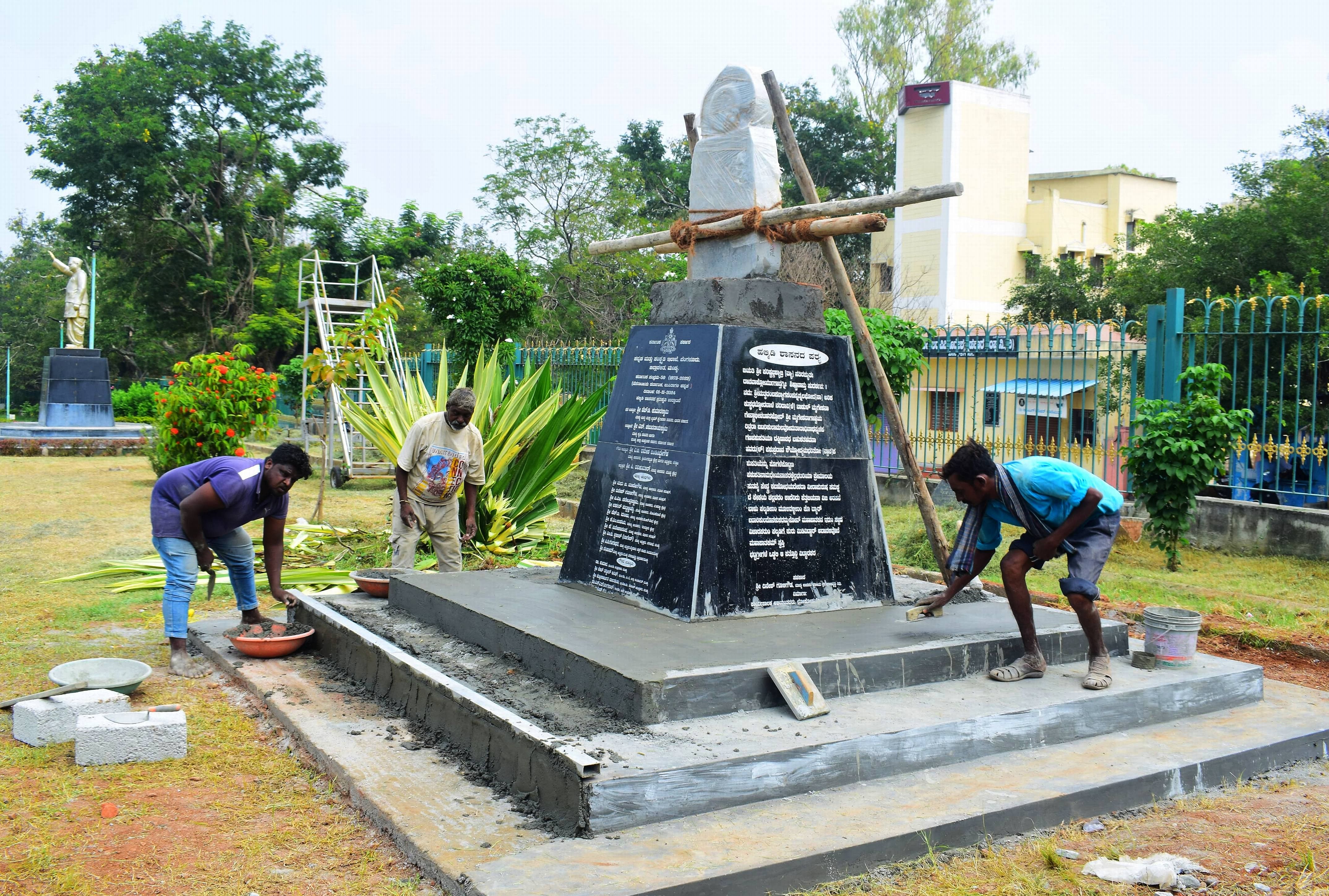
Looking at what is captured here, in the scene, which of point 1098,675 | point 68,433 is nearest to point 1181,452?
point 1098,675

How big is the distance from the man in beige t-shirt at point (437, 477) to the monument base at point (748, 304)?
181 centimetres

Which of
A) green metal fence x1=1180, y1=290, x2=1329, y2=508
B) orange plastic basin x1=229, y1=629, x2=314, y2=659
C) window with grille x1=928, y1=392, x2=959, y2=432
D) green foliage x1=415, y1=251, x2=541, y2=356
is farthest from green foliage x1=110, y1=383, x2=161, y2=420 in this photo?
green metal fence x1=1180, y1=290, x2=1329, y2=508

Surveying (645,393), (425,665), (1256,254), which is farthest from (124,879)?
(1256,254)

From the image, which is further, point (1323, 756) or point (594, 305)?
point (594, 305)

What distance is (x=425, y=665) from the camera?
15.1ft

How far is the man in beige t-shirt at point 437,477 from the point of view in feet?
22.1

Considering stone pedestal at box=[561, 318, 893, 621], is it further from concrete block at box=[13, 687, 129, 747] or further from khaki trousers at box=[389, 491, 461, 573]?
concrete block at box=[13, 687, 129, 747]

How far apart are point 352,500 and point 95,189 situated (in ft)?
73.4

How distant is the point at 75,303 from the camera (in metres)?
23.8

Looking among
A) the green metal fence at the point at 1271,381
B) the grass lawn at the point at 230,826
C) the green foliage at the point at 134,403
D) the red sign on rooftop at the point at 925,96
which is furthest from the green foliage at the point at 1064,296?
the green foliage at the point at 134,403

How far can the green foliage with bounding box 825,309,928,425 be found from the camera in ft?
37.1

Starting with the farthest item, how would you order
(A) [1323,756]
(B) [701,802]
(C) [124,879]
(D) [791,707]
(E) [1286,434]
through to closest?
(E) [1286,434] → (A) [1323,756] → (D) [791,707] → (B) [701,802] → (C) [124,879]

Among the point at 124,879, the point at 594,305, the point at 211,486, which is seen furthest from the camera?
the point at 594,305

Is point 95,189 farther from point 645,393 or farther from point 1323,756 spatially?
point 1323,756
